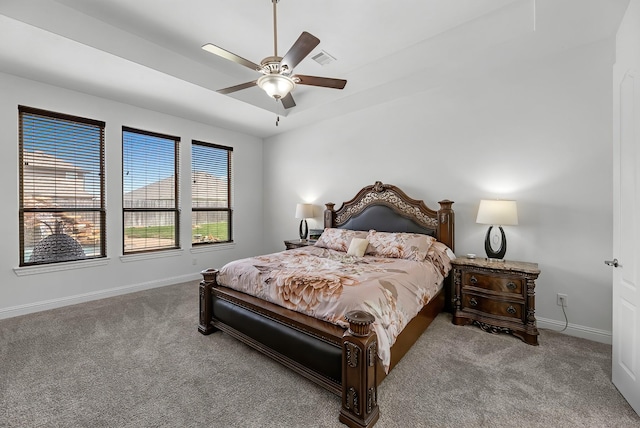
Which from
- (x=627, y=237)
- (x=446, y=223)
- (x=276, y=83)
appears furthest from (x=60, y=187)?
(x=627, y=237)

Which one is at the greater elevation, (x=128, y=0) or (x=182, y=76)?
(x=128, y=0)

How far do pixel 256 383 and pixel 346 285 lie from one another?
962 mm

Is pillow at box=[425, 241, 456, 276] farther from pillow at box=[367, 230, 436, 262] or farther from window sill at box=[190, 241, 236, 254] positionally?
window sill at box=[190, 241, 236, 254]

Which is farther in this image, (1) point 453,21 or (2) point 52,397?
(1) point 453,21

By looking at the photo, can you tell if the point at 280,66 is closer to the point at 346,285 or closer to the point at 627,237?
the point at 346,285

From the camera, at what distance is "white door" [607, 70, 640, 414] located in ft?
5.52

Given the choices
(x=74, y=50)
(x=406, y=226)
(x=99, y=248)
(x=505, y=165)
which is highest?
(x=74, y=50)

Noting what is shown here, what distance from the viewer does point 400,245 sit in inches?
128

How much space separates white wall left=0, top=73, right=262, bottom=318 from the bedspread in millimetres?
2312

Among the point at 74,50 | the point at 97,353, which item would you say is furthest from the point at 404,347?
the point at 74,50

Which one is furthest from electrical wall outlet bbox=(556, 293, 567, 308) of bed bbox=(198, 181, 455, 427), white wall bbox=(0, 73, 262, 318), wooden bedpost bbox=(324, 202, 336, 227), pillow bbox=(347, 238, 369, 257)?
white wall bbox=(0, 73, 262, 318)

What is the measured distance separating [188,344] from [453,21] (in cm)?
407

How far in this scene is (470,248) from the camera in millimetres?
3373

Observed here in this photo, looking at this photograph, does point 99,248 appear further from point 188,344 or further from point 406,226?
point 406,226
